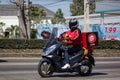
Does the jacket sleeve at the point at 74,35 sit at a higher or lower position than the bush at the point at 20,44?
higher

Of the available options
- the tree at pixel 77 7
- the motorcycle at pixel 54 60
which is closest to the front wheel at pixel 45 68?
the motorcycle at pixel 54 60

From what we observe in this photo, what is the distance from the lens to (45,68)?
473 inches

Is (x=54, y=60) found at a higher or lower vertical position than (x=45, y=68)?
higher

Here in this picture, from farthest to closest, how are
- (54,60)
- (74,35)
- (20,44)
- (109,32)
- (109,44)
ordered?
(109,32), (109,44), (20,44), (74,35), (54,60)

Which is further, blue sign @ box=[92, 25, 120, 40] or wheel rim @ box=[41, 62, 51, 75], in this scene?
blue sign @ box=[92, 25, 120, 40]

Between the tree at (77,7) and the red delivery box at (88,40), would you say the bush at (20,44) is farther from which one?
the tree at (77,7)

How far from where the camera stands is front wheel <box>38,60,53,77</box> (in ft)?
39.3

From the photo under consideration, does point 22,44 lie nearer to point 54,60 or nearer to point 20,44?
point 20,44

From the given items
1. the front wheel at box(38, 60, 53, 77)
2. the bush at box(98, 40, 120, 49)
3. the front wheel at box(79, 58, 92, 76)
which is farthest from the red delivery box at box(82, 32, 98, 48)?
the bush at box(98, 40, 120, 49)

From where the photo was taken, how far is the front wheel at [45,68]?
1197 cm

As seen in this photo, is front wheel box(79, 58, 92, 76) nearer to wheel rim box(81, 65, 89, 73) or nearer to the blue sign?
wheel rim box(81, 65, 89, 73)

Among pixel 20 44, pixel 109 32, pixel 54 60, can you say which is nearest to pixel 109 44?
pixel 20 44

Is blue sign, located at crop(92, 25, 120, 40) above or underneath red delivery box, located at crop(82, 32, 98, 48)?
underneath

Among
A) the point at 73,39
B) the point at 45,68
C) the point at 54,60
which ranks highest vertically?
the point at 73,39
